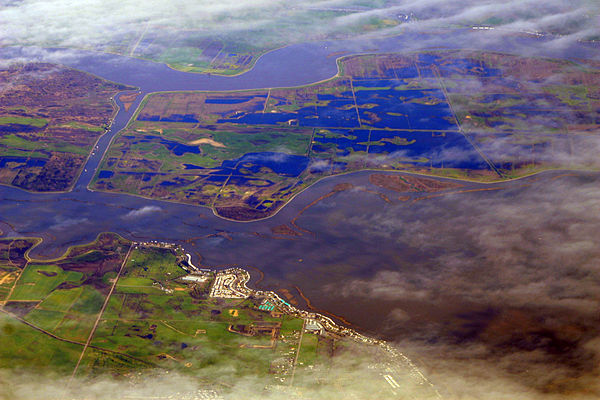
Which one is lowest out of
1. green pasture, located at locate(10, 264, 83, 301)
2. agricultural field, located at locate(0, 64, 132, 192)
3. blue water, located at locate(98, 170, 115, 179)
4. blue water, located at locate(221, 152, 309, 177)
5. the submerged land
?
the submerged land

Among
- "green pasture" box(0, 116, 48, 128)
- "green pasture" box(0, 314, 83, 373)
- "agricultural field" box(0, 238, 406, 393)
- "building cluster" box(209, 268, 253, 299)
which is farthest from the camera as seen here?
"green pasture" box(0, 116, 48, 128)

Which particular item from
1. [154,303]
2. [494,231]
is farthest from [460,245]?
[154,303]

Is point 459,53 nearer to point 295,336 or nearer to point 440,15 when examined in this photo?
point 440,15

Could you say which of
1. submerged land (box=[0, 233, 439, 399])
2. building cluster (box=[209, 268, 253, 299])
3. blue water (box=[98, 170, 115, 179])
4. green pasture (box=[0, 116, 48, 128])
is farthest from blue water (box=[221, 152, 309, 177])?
green pasture (box=[0, 116, 48, 128])

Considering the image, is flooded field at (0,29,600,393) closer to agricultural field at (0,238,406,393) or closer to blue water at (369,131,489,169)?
blue water at (369,131,489,169)

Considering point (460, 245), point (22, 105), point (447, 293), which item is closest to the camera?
point (447, 293)

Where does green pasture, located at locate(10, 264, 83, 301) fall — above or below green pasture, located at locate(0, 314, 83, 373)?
above
